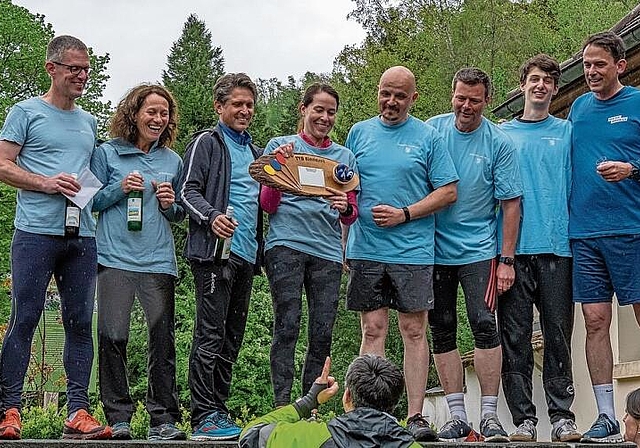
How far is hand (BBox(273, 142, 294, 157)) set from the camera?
6543 mm

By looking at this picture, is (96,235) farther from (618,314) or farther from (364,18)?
(364,18)

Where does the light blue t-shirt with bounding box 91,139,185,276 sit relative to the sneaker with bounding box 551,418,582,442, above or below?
above

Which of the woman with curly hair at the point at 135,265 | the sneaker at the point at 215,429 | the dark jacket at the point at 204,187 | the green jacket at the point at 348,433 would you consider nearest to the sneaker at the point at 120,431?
the woman with curly hair at the point at 135,265

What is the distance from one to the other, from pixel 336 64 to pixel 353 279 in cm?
3829

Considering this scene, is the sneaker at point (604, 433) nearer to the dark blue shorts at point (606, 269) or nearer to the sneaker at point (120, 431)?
the dark blue shorts at point (606, 269)

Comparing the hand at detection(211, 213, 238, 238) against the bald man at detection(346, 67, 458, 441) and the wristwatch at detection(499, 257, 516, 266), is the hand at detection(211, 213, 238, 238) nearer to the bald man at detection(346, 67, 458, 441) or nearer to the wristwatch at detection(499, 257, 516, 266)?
the bald man at detection(346, 67, 458, 441)

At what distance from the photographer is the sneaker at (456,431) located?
A: 6633mm

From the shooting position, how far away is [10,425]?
5.96 metres

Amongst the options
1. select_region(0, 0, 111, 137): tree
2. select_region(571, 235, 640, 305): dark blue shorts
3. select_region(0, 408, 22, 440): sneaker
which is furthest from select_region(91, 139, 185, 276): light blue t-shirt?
select_region(0, 0, 111, 137): tree

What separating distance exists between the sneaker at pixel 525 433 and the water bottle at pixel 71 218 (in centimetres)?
302

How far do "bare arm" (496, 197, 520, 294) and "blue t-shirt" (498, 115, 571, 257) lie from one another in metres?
0.09

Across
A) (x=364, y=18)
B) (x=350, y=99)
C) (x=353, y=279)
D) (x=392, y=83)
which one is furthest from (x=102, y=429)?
(x=364, y=18)

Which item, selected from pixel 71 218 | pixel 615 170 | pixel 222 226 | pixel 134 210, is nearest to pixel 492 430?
pixel 615 170

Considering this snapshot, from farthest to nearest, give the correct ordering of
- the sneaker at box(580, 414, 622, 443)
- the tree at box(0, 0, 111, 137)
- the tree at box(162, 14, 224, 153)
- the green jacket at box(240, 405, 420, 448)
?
the tree at box(162, 14, 224, 153) → the tree at box(0, 0, 111, 137) → the sneaker at box(580, 414, 622, 443) → the green jacket at box(240, 405, 420, 448)
